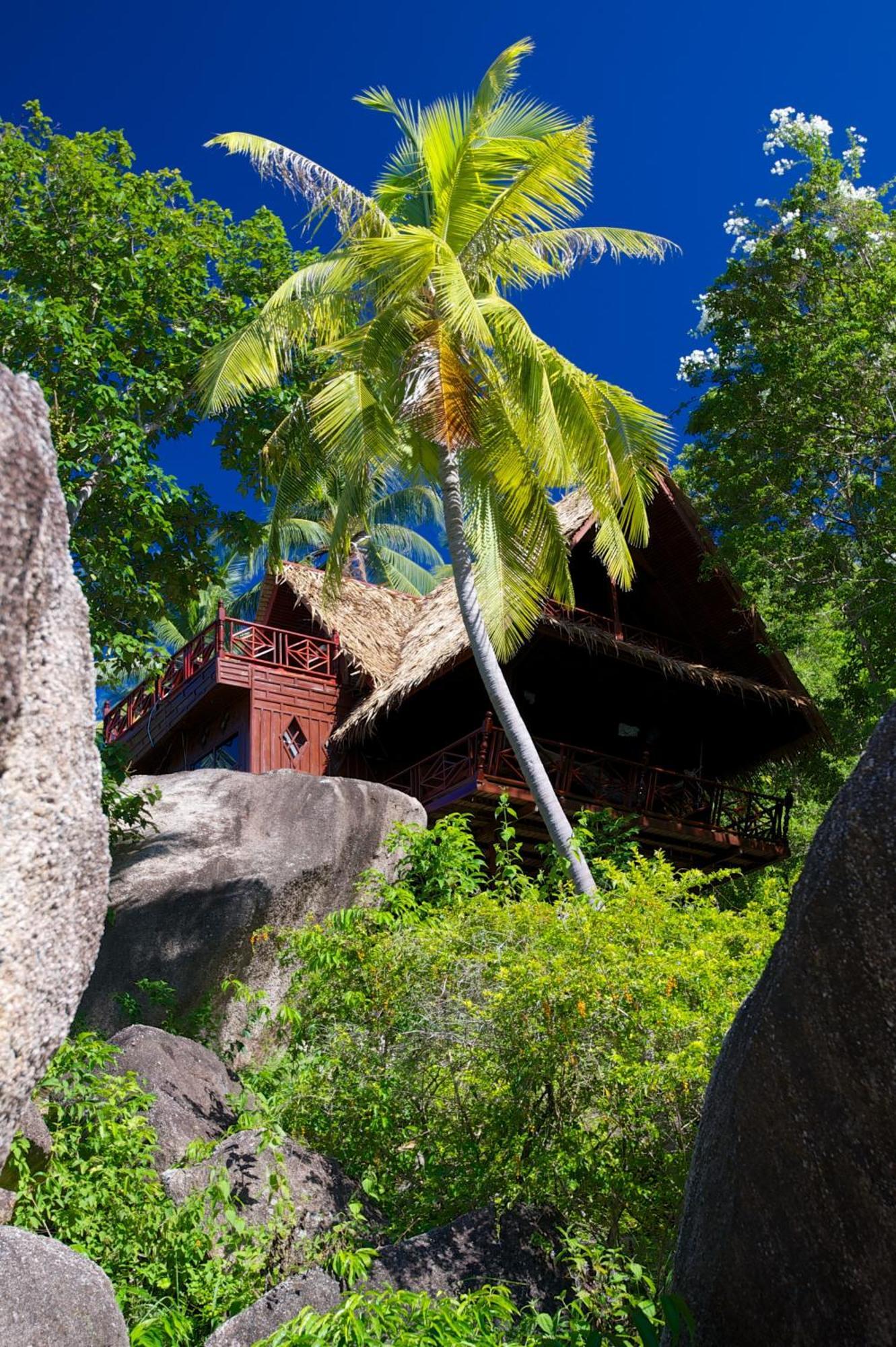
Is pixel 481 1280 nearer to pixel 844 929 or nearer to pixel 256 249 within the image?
pixel 844 929

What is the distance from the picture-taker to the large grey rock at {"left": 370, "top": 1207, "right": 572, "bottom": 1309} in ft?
18.8

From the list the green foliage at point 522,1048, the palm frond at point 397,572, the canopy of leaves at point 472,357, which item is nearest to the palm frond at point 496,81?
the canopy of leaves at point 472,357

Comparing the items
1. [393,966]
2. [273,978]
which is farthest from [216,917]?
[393,966]

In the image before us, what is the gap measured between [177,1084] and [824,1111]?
6.50 meters

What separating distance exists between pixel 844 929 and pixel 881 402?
13.5 meters

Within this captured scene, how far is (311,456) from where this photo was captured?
12945 mm

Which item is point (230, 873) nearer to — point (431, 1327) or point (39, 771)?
point (431, 1327)

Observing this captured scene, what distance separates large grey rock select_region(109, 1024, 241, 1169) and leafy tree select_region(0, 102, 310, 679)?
12.2 ft

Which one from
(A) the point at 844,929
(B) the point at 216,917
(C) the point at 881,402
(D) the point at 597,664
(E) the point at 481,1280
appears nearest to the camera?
(A) the point at 844,929

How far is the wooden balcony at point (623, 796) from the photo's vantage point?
48.9 ft

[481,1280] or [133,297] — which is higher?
[133,297]

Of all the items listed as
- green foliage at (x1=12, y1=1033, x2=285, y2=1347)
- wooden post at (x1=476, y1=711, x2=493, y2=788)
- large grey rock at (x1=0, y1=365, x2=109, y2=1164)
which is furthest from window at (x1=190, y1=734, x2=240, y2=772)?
large grey rock at (x1=0, y1=365, x2=109, y2=1164)

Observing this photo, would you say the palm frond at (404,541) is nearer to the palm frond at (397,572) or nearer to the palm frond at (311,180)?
the palm frond at (397,572)

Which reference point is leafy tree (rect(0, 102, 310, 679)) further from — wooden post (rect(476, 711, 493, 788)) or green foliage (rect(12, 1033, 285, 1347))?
green foliage (rect(12, 1033, 285, 1347))
